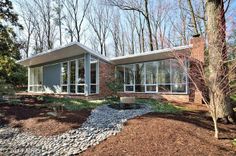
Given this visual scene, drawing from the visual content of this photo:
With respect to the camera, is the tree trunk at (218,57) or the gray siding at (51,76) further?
the gray siding at (51,76)

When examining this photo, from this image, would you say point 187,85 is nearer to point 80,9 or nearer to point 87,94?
point 87,94

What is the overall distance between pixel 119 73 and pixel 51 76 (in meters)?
5.55

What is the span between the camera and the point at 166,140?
5.47m

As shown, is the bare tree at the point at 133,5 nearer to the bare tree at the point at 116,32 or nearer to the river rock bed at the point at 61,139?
the bare tree at the point at 116,32

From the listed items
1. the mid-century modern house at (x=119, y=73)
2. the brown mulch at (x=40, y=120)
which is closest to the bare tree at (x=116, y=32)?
the mid-century modern house at (x=119, y=73)

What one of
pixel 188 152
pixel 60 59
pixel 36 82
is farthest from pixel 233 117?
pixel 36 82

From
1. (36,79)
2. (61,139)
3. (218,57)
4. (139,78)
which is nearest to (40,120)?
(61,139)

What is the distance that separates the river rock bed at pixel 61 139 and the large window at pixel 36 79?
40.0 feet

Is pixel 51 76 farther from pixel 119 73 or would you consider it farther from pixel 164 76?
pixel 164 76

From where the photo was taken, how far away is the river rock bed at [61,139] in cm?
535

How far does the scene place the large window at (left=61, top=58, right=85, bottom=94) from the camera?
45.0ft

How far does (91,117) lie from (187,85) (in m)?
7.24

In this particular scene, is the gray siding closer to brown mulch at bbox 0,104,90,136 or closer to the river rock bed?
brown mulch at bbox 0,104,90,136

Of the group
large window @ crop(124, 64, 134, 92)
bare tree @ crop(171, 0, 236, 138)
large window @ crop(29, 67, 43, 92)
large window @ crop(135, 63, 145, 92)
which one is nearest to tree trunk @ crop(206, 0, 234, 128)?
bare tree @ crop(171, 0, 236, 138)
